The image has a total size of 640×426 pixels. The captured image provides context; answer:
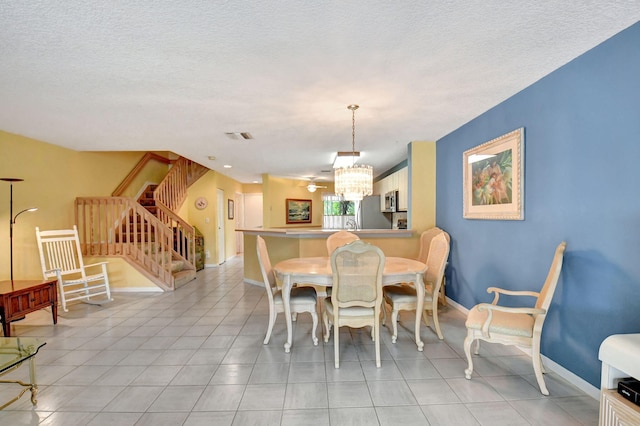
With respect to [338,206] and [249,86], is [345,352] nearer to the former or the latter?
[249,86]

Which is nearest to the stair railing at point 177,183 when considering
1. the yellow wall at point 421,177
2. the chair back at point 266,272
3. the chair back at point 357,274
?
the chair back at point 266,272

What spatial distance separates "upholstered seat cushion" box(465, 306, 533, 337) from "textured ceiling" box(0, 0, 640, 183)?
75.2 inches

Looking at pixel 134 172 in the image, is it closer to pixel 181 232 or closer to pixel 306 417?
pixel 181 232

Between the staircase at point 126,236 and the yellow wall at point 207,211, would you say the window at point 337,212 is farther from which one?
the staircase at point 126,236

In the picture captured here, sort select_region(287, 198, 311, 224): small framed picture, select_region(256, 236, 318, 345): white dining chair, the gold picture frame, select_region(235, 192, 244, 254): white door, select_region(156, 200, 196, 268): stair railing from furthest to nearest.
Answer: select_region(235, 192, 244, 254): white door → select_region(287, 198, 311, 224): small framed picture → select_region(156, 200, 196, 268): stair railing → select_region(256, 236, 318, 345): white dining chair → the gold picture frame

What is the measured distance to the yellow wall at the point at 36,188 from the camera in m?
3.65

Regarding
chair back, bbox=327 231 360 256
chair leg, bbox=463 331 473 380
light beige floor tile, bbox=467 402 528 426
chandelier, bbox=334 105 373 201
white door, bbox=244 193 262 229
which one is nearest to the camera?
light beige floor tile, bbox=467 402 528 426

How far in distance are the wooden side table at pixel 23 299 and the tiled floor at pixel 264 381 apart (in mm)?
312

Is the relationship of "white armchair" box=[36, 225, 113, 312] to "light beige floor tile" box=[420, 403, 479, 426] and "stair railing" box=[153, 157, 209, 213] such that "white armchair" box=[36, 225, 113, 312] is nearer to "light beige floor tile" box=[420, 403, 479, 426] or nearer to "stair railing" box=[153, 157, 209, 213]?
"stair railing" box=[153, 157, 209, 213]

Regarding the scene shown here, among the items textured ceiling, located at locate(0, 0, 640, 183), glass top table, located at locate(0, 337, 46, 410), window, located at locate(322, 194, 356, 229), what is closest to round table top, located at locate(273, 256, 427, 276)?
textured ceiling, located at locate(0, 0, 640, 183)

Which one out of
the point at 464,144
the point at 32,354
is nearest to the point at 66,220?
the point at 32,354

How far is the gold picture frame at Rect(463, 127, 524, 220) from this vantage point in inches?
103

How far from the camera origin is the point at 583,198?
2033mm

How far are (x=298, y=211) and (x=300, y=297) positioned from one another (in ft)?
19.8
